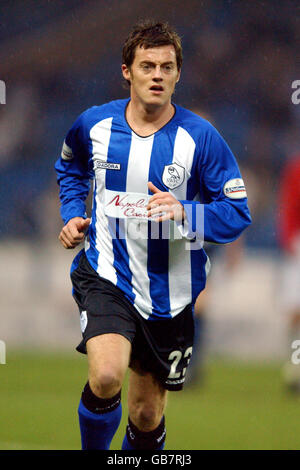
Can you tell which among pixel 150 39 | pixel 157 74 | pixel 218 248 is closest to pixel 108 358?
pixel 157 74

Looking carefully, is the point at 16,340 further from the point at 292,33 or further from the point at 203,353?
the point at 292,33

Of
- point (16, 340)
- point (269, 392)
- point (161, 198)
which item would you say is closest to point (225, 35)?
point (16, 340)

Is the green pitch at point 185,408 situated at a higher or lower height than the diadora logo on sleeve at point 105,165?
lower

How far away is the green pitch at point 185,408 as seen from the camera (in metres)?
5.22

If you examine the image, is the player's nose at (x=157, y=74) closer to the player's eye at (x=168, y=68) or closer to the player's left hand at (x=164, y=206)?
the player's eye at (x=168, y=68)

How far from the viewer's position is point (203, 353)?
711 centimetres

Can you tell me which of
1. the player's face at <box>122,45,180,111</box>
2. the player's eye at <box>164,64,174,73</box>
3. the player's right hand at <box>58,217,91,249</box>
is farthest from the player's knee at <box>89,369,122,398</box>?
the player's eye at <box>164,64,174,73</box>

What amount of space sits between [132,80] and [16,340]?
201 inches

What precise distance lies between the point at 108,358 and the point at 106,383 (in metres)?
0.10

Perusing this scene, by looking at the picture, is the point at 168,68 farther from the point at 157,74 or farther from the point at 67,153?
the point at 67,153

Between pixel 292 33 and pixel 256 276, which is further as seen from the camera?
pixel 292 33

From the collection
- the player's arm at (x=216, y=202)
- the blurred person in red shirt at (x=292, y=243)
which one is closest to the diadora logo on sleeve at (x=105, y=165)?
the player's arm at (x=216, y=202)

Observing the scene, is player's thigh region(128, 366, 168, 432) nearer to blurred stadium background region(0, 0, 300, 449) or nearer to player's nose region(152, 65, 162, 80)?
blurred stadium background region(0, 0, 300, 449)

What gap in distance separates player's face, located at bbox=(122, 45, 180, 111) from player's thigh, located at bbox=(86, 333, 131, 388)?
1073 millimetres
